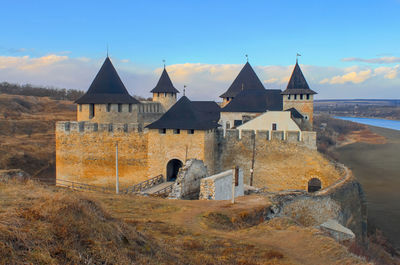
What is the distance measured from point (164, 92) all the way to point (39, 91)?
37.4 metres

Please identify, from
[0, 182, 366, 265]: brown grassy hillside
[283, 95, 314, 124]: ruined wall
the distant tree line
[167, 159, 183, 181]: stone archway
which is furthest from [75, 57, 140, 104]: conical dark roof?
the distant tree line

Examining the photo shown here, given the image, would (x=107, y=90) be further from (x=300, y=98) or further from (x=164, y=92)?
(x=300, y=98)

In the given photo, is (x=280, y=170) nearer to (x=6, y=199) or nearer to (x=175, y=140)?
(x=175, y=140)

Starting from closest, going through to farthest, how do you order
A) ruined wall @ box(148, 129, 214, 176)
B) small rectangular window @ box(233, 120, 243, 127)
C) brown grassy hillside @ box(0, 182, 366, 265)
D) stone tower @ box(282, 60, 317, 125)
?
1. brown grassy hillside @ box(0, 182, 366, 265)
2. ruined wall @ box(148, 129, 214, 176)
3. stone tower @ box(282, 60, 317, 125)
4. small rectangular window @ box(233, 120, 243, 127)

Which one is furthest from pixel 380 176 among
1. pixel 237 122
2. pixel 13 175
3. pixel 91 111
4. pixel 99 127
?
pixel 13 175

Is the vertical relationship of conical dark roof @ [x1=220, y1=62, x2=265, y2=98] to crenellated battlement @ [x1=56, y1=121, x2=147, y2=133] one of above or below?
above

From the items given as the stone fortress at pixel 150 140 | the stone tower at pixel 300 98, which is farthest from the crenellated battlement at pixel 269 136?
the stone tower at pixel 300 98

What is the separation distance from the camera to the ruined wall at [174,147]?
48.5 feet

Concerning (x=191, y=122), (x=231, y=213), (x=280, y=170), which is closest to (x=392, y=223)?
(x=280, y=170)

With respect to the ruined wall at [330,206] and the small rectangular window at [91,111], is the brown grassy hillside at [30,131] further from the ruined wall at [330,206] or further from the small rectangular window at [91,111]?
the ruined wall at [330,206]

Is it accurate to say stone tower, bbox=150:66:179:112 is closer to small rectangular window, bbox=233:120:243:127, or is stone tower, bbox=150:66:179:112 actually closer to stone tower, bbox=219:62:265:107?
small rectangular window, bbox=233:120:243:127

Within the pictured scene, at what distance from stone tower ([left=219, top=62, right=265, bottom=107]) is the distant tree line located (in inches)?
1273

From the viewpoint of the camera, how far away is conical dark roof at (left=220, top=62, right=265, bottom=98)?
26812 mm

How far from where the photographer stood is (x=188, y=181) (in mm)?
12281
